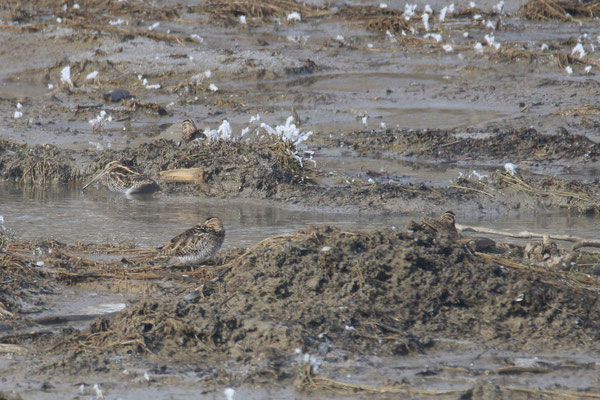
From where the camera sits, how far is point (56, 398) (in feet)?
13.9

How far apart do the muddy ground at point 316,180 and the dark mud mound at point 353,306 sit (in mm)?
14

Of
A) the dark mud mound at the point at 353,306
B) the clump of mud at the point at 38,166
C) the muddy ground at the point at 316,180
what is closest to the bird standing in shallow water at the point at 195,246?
the muddy ground at the point at 316,180

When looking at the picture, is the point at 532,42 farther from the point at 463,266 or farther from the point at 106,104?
the point at 463,266

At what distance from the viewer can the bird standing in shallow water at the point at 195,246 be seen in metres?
6.18

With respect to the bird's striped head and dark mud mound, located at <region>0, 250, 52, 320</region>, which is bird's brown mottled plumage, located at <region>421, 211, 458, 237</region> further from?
dark mud mound, located at <region>0, 250, 52, 320</region>

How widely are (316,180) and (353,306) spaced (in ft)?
15.9

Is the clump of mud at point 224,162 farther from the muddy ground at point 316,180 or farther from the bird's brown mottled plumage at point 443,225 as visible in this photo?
the bird's brown mottled plumage at point 443,225

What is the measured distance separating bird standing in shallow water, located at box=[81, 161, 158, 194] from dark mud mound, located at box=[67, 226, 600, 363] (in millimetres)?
3912

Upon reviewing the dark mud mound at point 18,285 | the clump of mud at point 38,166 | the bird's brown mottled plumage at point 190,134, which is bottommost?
the dark mud mound at point 18,285

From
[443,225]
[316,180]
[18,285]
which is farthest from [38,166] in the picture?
[443,225]

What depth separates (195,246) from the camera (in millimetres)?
6172

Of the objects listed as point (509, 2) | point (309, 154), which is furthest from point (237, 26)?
point (309, 154)

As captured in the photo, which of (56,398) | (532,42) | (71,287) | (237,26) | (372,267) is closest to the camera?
(56,398)

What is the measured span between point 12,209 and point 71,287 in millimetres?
3090
